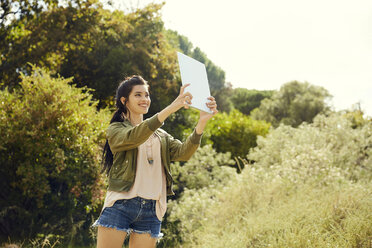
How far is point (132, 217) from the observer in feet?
6.12

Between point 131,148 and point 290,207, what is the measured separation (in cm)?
308

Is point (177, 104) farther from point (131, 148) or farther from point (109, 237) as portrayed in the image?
point (109, 237)

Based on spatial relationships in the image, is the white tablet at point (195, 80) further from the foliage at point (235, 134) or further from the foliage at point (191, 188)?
the foliage at point (235, 134)

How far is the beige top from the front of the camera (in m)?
1.88

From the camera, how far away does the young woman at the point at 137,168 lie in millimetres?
1809

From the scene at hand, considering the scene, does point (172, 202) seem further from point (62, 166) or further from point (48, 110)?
point (48, 110)

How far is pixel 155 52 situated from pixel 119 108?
6583 mm

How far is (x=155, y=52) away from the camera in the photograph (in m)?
8.52

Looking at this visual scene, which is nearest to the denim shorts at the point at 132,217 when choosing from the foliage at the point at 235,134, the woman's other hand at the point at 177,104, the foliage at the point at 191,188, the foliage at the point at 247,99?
the woman's other hand at the point at 177,104

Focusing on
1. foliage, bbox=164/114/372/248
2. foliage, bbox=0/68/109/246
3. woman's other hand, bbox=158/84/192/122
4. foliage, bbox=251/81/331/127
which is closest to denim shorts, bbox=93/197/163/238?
woman's other hand, bbox=158/84/192/122

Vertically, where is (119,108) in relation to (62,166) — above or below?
above

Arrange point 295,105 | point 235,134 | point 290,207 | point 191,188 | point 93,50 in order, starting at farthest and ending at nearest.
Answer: point 295,105, point 235,134, point 93,50, point 191,188, point 290,207

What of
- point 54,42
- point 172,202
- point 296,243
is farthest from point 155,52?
point 296,243

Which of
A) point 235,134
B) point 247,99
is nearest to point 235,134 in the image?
point 235,134
